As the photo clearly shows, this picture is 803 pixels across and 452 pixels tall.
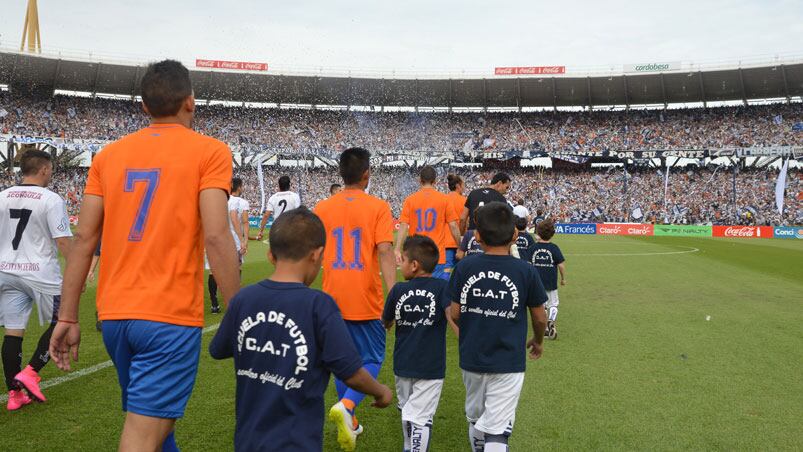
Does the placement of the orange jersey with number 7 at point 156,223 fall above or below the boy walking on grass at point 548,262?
above

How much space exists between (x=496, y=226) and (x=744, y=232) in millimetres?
40649

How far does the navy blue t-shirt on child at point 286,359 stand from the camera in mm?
2539

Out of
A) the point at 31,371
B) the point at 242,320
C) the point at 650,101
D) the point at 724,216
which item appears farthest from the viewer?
the point at 650,101

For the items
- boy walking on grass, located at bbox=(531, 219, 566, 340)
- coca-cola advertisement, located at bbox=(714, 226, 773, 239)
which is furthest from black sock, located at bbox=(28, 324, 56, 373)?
coca-cola advertisement, located at bbox=(714, 226, 773, 239)

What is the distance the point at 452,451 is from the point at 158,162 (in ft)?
10.2

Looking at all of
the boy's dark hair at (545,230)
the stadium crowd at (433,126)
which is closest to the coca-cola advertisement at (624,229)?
the stadium crowd at (433,126)

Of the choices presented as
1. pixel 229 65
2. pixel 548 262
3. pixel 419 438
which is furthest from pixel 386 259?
pixel 229 65

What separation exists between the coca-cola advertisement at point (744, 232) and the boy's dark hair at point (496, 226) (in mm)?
39714

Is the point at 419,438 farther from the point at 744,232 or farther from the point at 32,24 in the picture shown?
the point at 32,24

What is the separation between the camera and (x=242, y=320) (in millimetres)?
2607

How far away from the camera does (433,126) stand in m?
56.2

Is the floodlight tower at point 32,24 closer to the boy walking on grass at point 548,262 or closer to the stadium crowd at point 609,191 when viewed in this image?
the stadium crowd at point 609,191

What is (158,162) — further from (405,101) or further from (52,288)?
(405,101)

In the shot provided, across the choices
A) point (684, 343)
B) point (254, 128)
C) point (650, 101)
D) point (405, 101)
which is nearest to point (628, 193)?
point (650, 101)
